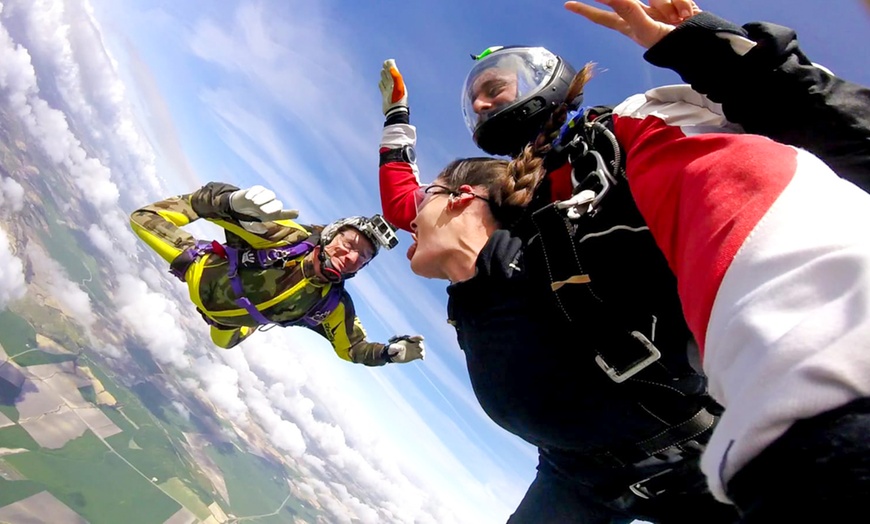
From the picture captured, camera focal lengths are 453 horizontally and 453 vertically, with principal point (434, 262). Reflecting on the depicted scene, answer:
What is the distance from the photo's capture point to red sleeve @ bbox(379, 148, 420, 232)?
80.7 inches

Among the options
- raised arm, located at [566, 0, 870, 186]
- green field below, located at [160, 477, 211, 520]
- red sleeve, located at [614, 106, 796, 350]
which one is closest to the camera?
red sleeve, located at [614, 106, 796, 350]

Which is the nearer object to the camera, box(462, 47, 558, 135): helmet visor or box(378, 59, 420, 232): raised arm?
box(462, 47, 558, 135): helmet visor

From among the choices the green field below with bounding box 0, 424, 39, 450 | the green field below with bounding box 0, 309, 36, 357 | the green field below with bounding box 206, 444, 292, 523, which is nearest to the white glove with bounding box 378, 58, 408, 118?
the green field below with bounding box 0, 424, 39, 450

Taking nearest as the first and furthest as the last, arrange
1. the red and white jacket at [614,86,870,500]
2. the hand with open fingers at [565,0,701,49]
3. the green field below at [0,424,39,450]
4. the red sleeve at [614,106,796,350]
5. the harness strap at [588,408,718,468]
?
the red and white jacket at [614,86,870,500]
the red sleeve at [614,106,796,350]
the hand with open fingers at [565,0,701,49]
the harness strap at [588,408,718,468]
the green field below at [0,424,39,450]

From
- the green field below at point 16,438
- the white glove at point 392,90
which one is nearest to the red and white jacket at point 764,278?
the white glove at point 392,90

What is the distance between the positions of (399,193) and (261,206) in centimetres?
167

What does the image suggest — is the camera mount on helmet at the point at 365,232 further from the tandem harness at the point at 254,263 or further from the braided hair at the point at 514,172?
the braided hair at the point at 514,172

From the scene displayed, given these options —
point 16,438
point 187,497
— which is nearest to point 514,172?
point 16,438

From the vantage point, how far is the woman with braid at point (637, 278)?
43 cm

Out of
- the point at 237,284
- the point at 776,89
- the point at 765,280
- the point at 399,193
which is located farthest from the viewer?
the point at 237,284

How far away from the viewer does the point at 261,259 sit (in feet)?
13.9

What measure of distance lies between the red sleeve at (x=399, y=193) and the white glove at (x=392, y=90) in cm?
35

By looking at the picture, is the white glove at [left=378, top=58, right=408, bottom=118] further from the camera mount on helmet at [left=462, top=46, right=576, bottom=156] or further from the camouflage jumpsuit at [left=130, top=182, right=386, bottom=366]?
the camouflage jumpsuit at [left=130, top=182, right=386, bottom=366]

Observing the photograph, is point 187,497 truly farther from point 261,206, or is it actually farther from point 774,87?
point 774,87
